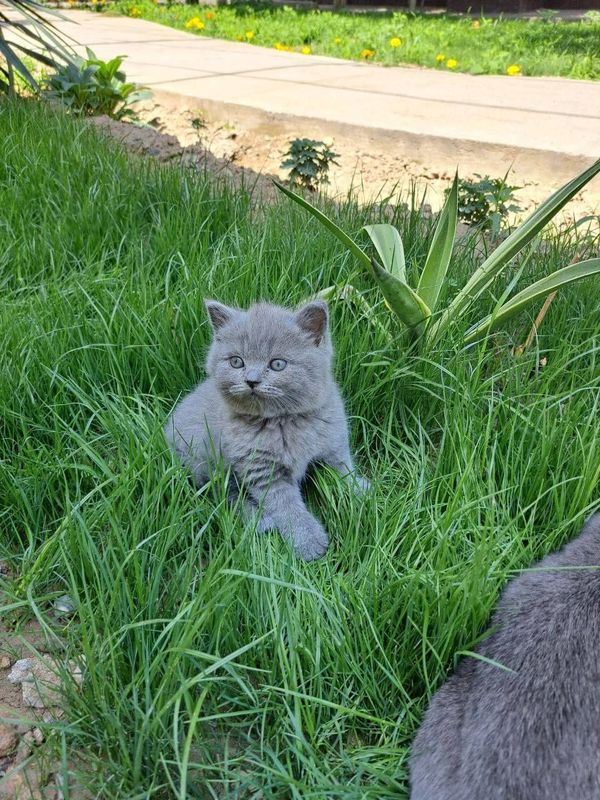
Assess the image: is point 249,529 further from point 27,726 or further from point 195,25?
point 195,25

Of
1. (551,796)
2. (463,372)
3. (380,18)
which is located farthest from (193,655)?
(380,18)

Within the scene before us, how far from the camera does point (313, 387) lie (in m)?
2.07

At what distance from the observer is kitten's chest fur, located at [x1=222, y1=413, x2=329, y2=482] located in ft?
6.77

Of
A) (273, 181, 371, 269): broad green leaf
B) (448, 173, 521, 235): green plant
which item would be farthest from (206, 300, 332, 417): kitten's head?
(448, 173, 521, 235): green plant

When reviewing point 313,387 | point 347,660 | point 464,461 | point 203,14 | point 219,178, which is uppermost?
point 203,14

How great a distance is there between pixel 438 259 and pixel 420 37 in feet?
24.3

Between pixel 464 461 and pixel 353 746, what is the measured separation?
80 centimetres

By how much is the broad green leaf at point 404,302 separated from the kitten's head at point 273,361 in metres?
0.27

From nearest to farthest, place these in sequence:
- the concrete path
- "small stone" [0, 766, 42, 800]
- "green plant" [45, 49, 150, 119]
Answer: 1. "small stone" [0, 766, 42, 800]
2. the concrete path
3. "green plant" [45, 49, 150, 119]

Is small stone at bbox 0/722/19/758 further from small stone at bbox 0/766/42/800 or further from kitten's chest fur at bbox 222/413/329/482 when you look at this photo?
kitten's chest fur at bbox 222/413/329/482

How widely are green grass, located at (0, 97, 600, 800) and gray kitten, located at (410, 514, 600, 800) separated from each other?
0.09 metres

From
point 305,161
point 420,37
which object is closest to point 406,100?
point 305,161

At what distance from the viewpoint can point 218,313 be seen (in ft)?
7.06

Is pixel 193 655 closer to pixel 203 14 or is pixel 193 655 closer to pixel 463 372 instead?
pixel 463 372
